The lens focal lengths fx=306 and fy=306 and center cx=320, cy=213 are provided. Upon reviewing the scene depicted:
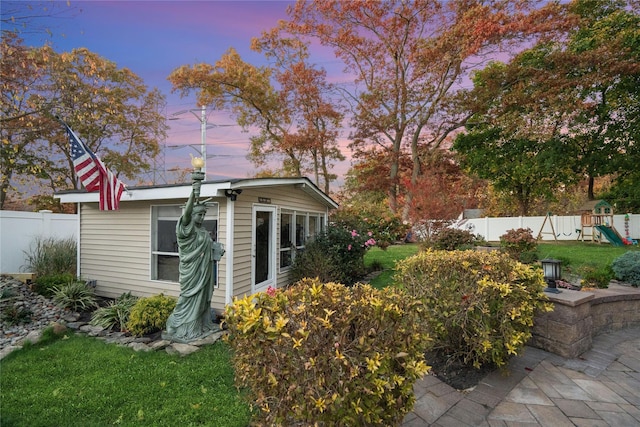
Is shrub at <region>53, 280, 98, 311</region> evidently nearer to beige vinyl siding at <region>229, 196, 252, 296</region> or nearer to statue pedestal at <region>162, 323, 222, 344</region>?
statue pedestal at <region>162, 323, 222, 344</region>

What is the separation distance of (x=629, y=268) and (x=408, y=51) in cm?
1501

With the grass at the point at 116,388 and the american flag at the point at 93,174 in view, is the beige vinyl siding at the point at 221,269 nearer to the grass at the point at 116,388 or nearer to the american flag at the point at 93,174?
the grass at the point at 116,388

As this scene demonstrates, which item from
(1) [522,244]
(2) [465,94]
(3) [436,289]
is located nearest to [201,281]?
(3) [436,289]

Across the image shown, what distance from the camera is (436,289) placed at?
3209mm

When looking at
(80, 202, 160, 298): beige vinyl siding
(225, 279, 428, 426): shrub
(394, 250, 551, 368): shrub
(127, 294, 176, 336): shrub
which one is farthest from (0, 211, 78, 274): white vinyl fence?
(394, 250, 551, 368): shrub

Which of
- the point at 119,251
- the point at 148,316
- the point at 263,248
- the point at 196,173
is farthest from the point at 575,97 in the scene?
the point at 119,251

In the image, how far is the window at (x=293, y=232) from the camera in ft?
23.3

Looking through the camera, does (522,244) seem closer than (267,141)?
Yes

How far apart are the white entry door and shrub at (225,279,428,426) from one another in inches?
160

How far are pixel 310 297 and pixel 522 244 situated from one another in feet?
24.9

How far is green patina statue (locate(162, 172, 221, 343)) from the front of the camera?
14.0 feet

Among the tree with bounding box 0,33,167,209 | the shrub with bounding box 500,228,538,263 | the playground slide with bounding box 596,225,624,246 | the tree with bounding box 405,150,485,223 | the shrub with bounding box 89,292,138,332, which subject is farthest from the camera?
the playground slide with bounding box 596,225,624,246

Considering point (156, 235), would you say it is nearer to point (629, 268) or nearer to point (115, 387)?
point (115, 387)

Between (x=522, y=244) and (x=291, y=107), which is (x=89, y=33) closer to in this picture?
(x=522, y=244)
